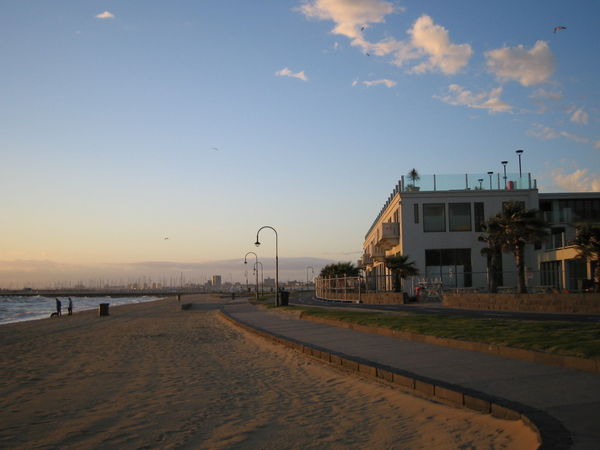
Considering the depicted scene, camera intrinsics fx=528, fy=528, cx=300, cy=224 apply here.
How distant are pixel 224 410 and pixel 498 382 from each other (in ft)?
14.0

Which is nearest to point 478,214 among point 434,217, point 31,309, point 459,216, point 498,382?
point 459,216

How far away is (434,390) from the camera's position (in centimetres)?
805

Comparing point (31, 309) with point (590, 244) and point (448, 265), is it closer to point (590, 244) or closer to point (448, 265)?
point (448, 265)

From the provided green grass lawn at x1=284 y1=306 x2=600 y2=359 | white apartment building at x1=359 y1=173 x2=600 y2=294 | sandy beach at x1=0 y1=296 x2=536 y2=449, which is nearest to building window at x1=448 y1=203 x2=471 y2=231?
white apartment building at x1=359 y1=173 x2=600 y2=294

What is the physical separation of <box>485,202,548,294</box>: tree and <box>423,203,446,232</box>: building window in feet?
42.4

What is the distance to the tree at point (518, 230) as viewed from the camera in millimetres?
30391

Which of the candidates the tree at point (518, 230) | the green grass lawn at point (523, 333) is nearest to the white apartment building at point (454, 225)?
the tree at point (518, 230)

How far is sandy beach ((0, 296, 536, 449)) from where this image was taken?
6336mm

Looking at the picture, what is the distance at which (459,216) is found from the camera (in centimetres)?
4478

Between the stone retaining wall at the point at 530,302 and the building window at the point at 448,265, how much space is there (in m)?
11.9

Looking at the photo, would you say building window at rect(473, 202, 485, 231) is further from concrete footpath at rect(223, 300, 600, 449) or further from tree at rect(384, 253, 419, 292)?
concrete footpath at rect(223, 300, 600, 449)

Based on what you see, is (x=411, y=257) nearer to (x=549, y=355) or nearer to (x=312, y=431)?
(x=549, y=355)

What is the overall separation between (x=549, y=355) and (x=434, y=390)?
2.85m

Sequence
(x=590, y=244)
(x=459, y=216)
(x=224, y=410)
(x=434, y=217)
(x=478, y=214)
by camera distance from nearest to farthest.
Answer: (x=224, y=410) < (x=590, y=244) < (x=478, y=214) < (x=459, y=216) < (x=434, y=217)
